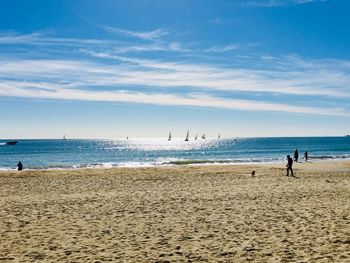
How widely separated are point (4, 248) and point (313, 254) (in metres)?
8.13

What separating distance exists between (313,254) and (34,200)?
1440cm

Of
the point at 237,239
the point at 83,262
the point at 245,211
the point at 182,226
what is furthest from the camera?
the point at 245,211

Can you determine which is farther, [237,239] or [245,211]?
[245,211]

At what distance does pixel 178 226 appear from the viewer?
13.1 metres

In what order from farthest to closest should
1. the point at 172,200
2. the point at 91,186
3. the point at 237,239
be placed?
1. the point at 91,186
2. the point at 172,200
3. the point at 237,239

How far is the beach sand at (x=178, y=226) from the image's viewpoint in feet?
32.6

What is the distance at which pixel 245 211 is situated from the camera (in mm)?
15523

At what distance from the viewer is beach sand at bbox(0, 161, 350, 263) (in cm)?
994

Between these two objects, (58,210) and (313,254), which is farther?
(58,210)

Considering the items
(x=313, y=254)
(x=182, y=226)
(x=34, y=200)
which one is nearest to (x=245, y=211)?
(x=182, y=226)

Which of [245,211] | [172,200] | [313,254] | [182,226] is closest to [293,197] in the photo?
[245,211]

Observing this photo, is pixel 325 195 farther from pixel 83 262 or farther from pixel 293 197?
pixel 83 262

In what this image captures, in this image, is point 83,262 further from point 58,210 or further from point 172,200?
point 172,200

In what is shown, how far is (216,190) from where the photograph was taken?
22.7 meters
